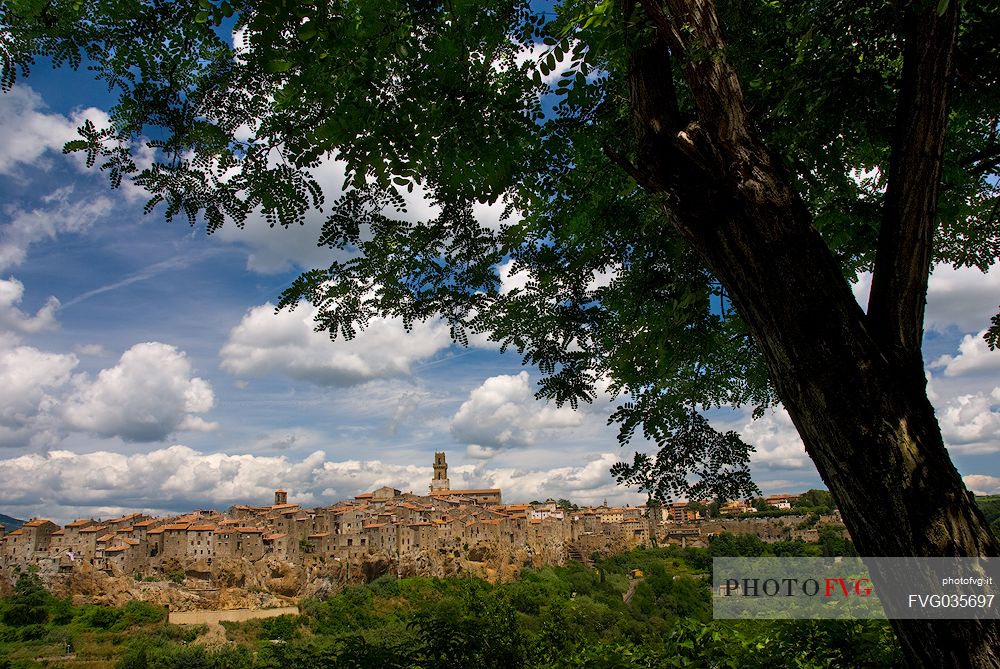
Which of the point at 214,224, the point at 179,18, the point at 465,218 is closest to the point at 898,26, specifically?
the point at 465,218

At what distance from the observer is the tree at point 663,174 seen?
206 cm

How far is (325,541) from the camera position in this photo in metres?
62.1

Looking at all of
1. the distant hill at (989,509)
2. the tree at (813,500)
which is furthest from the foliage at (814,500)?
the distant hill at (989,509)

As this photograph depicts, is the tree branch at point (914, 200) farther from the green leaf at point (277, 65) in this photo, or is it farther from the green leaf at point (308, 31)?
the green leaf at point (277, 65)

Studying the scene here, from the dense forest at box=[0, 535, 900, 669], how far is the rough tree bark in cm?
339

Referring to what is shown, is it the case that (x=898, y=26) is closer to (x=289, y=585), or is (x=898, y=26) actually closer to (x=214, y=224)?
(x=214, y=224)

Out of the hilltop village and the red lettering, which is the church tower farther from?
the red lettering

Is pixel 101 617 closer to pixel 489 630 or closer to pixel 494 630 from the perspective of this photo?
pixel 494 630

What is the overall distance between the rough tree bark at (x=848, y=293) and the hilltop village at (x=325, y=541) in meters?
52.0

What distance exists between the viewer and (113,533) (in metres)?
58.2

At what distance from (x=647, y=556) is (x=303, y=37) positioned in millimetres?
78714

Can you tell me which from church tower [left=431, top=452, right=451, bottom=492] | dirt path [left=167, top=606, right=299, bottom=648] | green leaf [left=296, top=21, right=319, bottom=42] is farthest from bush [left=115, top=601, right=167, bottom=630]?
church tower [left=431, top=452, right=451, bottom=492]

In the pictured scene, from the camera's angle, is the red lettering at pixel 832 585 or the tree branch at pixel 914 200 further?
the red lettering at pixel 832 585

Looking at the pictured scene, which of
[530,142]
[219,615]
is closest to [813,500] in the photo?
[219,615]
